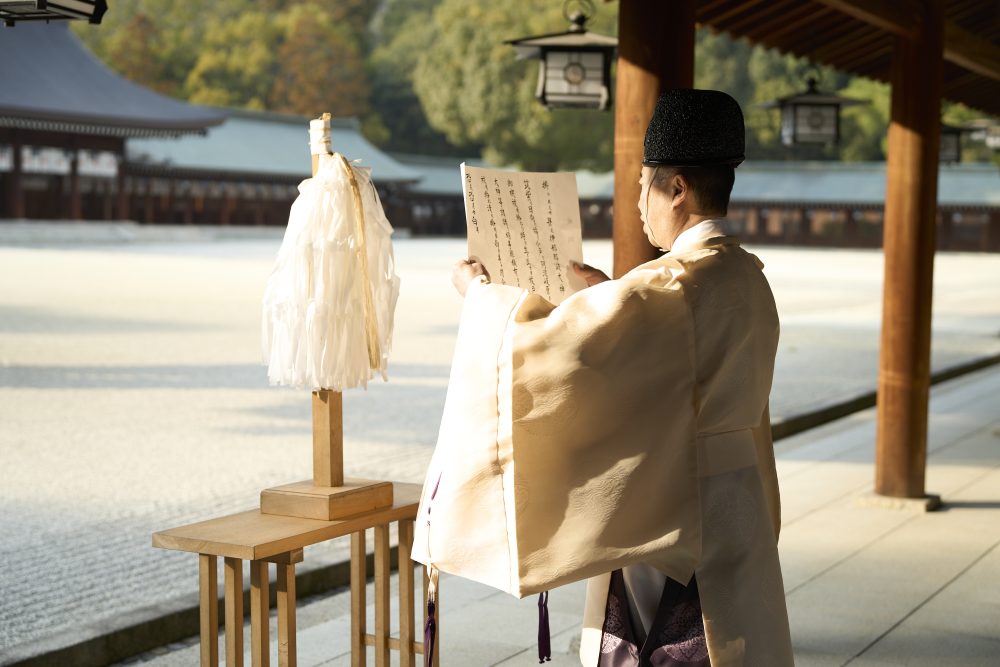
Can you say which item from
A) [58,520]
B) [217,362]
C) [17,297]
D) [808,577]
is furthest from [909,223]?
[17,297]

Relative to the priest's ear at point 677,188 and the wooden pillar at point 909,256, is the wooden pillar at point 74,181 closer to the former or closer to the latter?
the wooden pillar at point 909,256

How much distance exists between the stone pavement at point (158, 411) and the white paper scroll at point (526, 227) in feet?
6.47

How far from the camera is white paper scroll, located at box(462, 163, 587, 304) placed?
2.05m

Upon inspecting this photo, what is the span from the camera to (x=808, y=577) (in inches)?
164

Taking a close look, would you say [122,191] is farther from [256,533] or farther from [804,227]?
[256,533]

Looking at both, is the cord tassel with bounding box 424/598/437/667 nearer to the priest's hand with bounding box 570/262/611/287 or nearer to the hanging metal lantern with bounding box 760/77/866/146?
the priest's hand with bounding box 570/262/611/287

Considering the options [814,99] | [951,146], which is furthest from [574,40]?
[951,146]

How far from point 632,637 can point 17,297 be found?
1423 cm

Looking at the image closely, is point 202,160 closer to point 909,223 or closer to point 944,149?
point 944,149

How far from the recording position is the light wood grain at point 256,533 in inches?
81.5

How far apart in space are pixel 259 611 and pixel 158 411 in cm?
564

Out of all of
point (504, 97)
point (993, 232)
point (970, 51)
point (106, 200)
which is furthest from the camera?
point (504, 97)

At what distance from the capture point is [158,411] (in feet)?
24.7

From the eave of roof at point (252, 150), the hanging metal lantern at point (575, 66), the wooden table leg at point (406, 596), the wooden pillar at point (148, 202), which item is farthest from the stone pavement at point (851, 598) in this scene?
the wooden pillar at point (148, 202)
